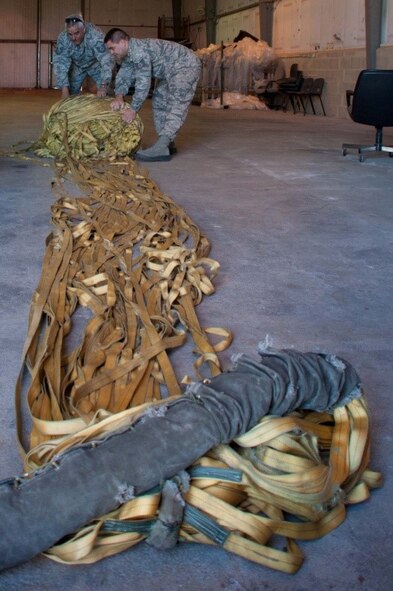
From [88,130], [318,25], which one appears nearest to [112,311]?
[88,130]

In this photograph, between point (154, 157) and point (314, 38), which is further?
point (314, 38)

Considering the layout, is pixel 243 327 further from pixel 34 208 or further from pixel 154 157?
pixel 154 157

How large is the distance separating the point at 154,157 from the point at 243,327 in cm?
457

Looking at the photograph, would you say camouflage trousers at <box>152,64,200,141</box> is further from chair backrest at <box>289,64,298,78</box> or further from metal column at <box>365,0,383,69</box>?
chair backrest at <box>289,64,298,78</box>

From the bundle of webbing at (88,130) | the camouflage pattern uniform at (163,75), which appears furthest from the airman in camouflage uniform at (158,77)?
the bundle of webbing at (88,130)

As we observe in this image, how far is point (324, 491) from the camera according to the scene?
1.34 m

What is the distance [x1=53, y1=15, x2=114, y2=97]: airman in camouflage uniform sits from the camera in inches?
261

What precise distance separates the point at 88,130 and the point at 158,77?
3.41 ft

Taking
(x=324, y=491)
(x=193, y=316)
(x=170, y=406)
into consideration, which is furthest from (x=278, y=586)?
(x=193, y=316)

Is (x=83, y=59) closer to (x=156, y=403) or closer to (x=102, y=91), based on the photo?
(x=102, y=91)

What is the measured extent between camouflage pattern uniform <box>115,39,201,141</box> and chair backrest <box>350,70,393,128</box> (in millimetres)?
1754

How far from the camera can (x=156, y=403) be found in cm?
151

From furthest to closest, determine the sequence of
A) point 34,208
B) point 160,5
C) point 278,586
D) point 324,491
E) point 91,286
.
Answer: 1. point 160,5
2. point 34,208
3. point 91,286
4. point 324,491
5. point 278,586

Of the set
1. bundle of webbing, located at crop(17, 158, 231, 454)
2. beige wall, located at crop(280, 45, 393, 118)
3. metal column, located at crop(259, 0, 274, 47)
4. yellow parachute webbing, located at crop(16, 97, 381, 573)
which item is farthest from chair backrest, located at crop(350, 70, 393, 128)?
metal column, located at crop(259, 0, 274, 47)
